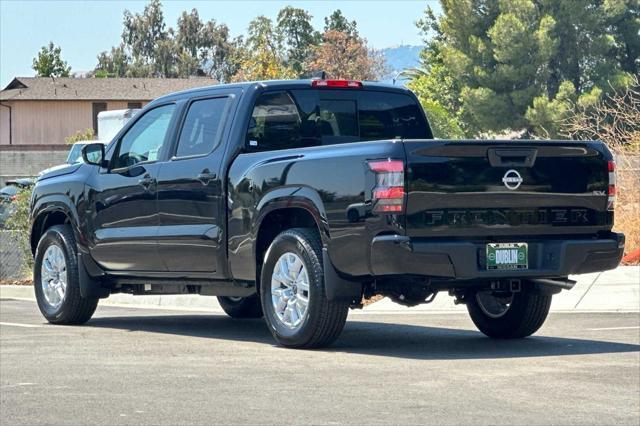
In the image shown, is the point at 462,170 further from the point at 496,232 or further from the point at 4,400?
the point at 4,400

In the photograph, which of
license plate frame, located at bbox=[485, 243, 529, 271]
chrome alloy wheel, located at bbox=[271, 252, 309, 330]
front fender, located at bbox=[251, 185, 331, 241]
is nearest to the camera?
license plate frame, located at bbox=[485, 243, 529, 271]

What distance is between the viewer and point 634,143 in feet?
74.4

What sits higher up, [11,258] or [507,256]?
[507,256]

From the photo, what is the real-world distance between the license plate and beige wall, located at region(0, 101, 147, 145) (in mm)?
77773

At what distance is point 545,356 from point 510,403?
2319 millimetres

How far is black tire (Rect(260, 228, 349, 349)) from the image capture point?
422 inches

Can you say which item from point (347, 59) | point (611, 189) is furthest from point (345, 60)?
→ point (611, 189)

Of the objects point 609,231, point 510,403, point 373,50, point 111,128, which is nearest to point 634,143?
point 609,231

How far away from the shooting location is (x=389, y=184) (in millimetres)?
10180

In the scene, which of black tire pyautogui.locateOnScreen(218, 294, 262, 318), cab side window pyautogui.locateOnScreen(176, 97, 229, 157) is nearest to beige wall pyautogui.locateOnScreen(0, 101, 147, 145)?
black tire pyautogui.locateOnScreen(218, 294, 262, 318)

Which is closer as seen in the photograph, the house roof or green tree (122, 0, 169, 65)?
the house roof

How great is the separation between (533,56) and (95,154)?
205 feet

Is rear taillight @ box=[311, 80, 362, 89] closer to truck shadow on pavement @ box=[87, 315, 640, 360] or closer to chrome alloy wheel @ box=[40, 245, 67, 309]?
truck shadow on pavement @ box=[87, 315, 640, 360]

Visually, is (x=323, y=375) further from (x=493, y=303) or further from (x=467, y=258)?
(x=493, y=303)
